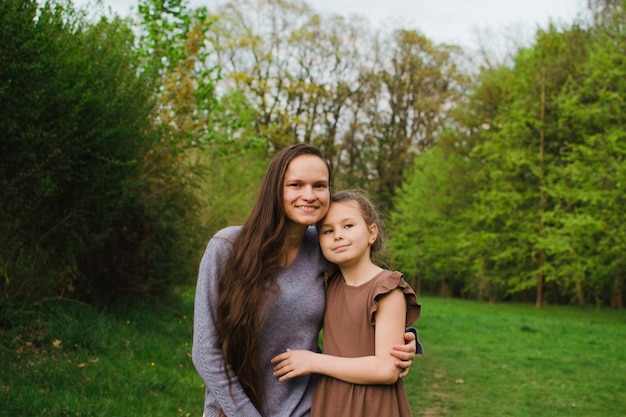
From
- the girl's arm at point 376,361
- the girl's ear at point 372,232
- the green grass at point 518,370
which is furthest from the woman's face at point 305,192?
the green grass at point 518,370

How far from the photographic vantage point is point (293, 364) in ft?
8.25

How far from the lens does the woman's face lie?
261cm

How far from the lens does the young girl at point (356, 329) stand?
243 cm

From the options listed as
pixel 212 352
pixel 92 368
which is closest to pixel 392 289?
pixel 212 352

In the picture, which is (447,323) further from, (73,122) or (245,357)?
(245,357)

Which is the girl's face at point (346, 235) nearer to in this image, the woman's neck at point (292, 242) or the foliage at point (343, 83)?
the woman's neck at point (292, 242)

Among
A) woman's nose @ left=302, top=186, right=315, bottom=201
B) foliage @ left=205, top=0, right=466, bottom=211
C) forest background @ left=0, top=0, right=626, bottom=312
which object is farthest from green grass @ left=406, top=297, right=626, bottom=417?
foliage @ left=205, top=0, right=466, bottom=211

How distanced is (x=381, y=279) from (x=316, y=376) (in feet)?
1.56

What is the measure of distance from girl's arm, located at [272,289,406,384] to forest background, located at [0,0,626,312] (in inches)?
27.9

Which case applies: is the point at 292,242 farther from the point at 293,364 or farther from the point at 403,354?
the point at 403,354

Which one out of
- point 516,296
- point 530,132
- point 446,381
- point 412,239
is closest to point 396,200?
point 412,239

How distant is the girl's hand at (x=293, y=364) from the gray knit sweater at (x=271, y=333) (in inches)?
2.6

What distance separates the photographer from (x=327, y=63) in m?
31.5

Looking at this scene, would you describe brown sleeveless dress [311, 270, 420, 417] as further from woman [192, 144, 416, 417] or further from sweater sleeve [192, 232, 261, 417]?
sweater sleeve [192, 232, 261, 417]
